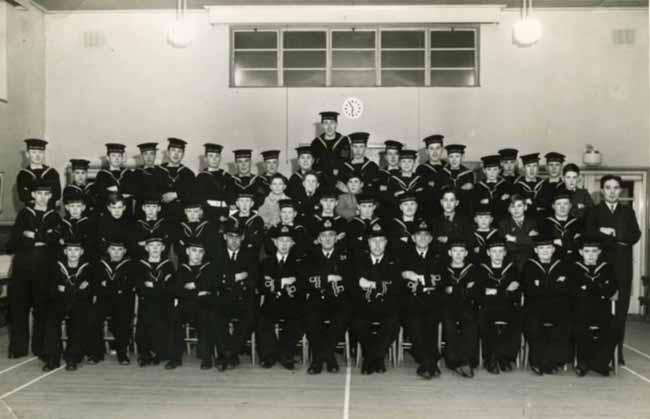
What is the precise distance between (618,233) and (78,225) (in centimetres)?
587

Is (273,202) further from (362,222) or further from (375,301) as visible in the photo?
(375,301)

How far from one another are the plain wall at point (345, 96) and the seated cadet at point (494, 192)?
206cm

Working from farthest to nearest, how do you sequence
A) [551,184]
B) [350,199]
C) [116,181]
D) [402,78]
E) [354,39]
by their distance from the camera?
[354,39] → [402,78] → [116,181] → [551,184] → [350,199]

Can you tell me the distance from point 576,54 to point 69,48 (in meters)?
7.94

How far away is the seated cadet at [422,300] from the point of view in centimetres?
596

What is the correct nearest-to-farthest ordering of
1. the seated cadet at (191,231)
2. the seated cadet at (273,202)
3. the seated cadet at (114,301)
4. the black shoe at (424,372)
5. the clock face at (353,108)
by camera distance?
the black shoe at (424,372) → the seated cadet at (114,301) → the seated cadet at (191,231) → the seated cadet at (273,202) → the clock face at (353,108)

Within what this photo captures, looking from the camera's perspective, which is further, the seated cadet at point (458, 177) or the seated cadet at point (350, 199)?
the seated cadet at point (458, 177)

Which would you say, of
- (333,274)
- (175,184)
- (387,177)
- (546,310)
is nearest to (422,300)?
(333,274)

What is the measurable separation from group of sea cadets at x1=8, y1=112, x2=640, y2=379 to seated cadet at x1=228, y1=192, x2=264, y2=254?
26mm

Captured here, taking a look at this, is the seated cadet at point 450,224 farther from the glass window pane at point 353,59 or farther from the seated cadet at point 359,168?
the glass window pane at point 353,59

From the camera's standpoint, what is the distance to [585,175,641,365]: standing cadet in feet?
22.1

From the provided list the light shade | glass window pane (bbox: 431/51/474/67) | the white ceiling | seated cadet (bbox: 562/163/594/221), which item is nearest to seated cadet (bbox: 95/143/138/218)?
the white ceiling

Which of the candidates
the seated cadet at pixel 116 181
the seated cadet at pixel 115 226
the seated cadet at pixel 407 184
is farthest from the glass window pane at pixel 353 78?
the seated cadet at pixel 115 226

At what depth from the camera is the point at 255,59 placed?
10.2 meters
